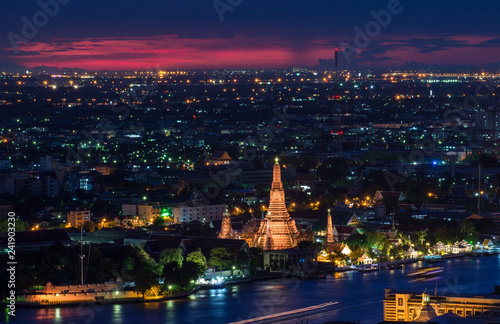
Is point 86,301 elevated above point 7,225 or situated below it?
below

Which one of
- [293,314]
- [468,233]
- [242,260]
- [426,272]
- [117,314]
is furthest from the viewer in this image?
[468,233]

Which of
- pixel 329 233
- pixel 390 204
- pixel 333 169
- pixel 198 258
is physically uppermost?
pixel 333 169

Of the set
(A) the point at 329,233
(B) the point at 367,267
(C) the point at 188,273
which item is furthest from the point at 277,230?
(C) the point at 188,273

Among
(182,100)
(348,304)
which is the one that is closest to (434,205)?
(348,304)

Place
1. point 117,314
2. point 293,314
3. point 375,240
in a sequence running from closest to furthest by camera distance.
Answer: point 293,314 → point 117,314 → point 375,240

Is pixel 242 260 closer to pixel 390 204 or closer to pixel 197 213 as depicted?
pixel 197 213

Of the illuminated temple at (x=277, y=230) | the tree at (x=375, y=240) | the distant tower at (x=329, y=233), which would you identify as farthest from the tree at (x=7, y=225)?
the tree at (x=375, y=240)

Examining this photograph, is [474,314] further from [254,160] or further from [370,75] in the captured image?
[370,75]
